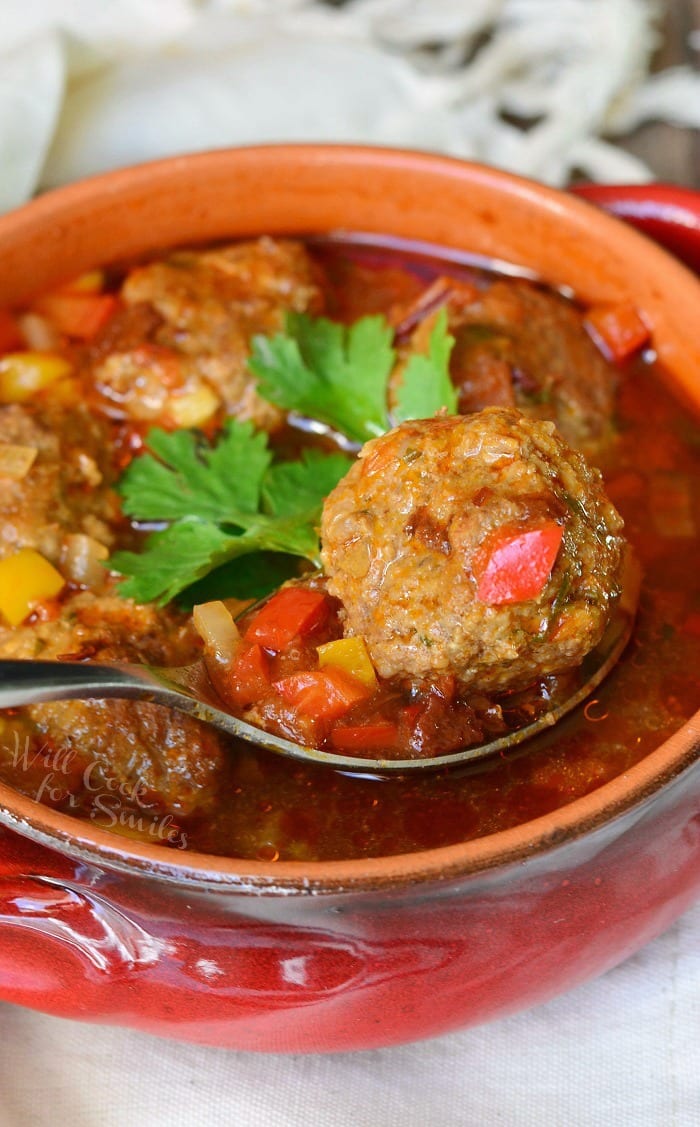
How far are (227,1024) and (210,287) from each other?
1.77m

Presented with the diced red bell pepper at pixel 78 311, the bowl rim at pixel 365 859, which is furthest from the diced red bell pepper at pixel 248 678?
the diced red bell pepper at pixel 78 311

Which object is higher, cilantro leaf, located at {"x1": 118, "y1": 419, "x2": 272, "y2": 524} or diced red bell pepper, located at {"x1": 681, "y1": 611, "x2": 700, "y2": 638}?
cilantro leaf, located at {"x1": 118, "y1": 419, "x2": 272, "y2": 524}

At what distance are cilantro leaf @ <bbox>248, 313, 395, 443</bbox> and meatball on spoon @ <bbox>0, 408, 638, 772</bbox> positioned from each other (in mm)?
708

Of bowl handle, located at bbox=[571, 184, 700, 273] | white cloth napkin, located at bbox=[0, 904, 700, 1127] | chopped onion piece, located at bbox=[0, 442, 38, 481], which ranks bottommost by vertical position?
white cloth napkin, located at bbox=[0, 904, 700, 1127]

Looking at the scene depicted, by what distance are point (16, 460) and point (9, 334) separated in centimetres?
60

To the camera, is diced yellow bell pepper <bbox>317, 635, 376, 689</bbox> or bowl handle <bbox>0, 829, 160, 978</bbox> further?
diced yellow bell pepper <bbox>317, 635, 376, 689</bbox>

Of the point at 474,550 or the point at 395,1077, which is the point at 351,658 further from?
the point at 395,1077

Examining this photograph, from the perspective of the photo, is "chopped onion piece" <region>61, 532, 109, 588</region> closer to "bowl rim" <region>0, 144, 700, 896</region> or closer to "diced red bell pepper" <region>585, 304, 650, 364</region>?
"bowl rim" <region>0, 144, 700, 896</region>

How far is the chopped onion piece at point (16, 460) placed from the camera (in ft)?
8.63

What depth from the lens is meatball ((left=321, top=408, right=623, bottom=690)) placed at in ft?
6.66

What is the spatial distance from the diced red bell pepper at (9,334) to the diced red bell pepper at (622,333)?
1475 mm

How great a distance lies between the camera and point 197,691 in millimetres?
2217

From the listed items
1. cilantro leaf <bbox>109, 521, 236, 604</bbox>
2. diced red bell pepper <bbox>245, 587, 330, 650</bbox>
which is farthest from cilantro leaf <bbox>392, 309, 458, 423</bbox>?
diced red bell pepper <bbox>245, 587, 330, 650</bbox>

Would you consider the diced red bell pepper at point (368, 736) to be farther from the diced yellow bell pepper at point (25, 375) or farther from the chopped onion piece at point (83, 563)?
the diced yellow bell pepper at point (25, 375)
